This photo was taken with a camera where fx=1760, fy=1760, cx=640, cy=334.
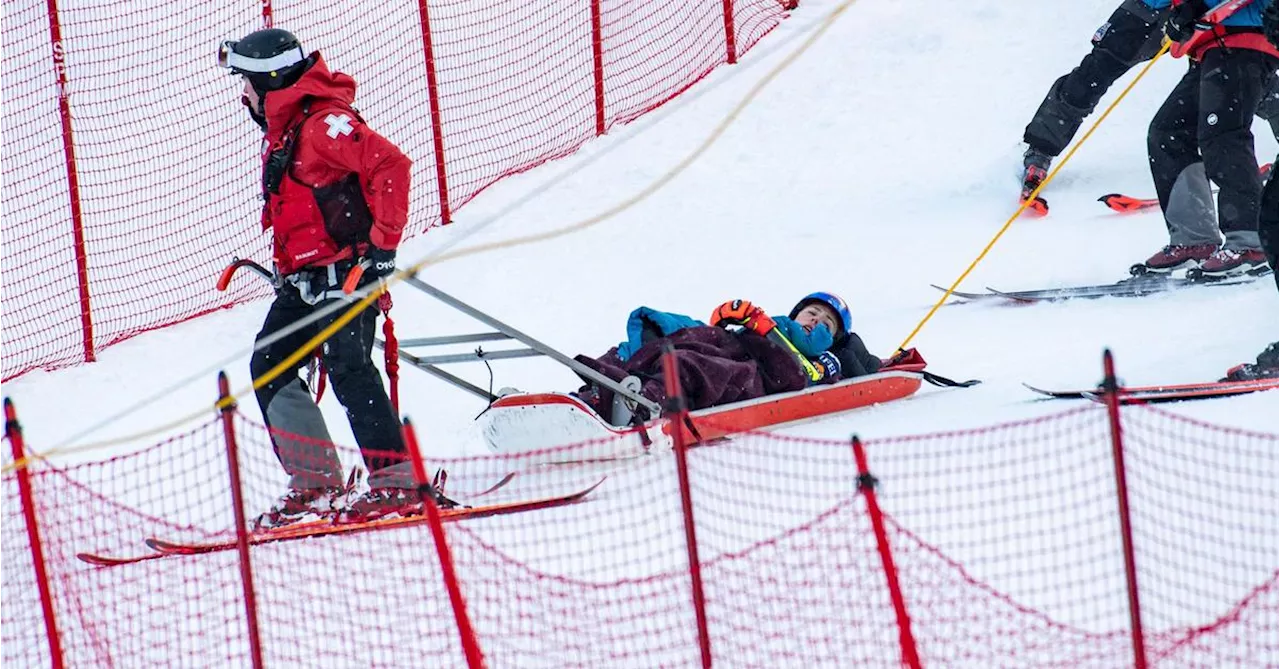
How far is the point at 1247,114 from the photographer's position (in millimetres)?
8344

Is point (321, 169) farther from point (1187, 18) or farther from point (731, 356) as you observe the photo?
point (1187, 18)

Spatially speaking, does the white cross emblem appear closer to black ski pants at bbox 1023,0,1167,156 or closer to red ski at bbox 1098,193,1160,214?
black ski pants at bbox 1023,0,1167,156

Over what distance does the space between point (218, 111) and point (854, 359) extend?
22.7 ft

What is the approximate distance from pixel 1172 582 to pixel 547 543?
1981mm

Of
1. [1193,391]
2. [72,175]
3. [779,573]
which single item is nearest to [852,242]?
[1193,391]

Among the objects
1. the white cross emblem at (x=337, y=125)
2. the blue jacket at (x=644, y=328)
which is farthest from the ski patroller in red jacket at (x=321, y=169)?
the blue jacket at (x=644, y=328)

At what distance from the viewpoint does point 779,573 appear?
17.2ft

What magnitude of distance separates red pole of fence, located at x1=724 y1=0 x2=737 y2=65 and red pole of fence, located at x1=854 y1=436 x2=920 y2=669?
8.54m

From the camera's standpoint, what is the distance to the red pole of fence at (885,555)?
4332mm

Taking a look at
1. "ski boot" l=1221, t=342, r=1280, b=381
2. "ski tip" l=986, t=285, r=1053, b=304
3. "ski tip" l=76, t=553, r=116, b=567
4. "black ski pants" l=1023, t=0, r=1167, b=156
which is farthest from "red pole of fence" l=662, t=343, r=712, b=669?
"black ski pants" l=1023, t=0, r=1167, b=156

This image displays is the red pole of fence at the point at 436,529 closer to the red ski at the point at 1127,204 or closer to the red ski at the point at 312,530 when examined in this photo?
the red ski at the point at 312,530

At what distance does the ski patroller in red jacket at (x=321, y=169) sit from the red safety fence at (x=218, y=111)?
364 cm

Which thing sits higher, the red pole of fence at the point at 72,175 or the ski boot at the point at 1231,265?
the red pole of fence at the point at 72,175

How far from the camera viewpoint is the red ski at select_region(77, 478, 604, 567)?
5902mm
